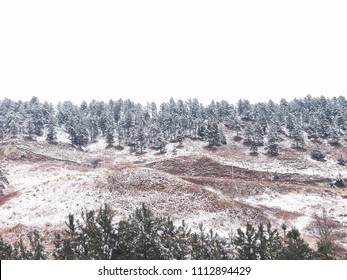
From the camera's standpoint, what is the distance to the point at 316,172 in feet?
308

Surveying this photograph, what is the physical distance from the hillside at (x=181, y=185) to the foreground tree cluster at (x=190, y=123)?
4773 mm

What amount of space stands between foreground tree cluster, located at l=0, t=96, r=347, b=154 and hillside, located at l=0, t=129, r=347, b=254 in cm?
477

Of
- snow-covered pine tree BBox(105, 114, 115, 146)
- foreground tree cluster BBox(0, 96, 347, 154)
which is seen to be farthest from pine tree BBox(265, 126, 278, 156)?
snow-covered pine tree BBox(105, 114, 115, 146)

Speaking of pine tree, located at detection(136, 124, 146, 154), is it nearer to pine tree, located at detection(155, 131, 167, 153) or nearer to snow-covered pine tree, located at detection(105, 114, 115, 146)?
pine tree, located at detection(155, 131, 167, 153)

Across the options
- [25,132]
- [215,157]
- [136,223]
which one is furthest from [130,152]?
[136,223]

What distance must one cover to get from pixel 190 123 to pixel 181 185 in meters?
75.0

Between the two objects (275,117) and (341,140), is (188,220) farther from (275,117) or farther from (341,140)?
(275,117)

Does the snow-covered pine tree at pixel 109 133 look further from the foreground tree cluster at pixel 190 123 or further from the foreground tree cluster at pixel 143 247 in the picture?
the foreground tree cluster at pixel 143 247

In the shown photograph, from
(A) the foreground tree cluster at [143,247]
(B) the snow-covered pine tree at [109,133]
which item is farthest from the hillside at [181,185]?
(A) the foreground tree cluster at [143,247]

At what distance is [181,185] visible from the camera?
192ft

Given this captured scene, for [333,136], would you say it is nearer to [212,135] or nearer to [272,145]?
[272,145]

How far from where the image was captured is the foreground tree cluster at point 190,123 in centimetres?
12094
